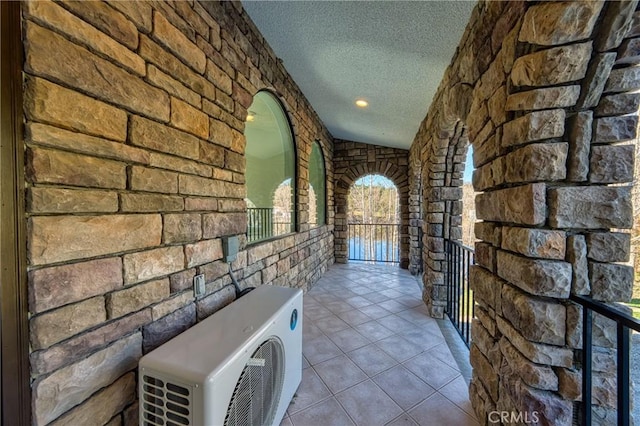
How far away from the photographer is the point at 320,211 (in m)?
5.07

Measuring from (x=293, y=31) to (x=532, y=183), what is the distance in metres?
2.07

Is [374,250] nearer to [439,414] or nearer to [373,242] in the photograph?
[373,242]

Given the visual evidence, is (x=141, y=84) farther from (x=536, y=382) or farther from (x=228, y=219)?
(x=536, y=382)

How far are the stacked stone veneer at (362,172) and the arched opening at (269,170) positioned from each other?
7.81 ft

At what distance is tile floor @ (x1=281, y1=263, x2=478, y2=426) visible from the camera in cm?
151

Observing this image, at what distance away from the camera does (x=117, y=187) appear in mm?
1021

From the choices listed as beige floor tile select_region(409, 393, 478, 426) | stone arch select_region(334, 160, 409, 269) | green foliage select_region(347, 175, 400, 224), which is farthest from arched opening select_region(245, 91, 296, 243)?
green foliage select_region(347, 175, 400, 224)

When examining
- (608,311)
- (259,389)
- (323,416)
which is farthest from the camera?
(323,416)

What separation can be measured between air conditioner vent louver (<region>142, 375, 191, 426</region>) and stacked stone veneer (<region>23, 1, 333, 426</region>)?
6.8 inches

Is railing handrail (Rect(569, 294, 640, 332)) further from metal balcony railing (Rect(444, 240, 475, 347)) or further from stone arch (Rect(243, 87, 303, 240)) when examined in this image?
stone arch (Rect(243, 87, 303, 240))

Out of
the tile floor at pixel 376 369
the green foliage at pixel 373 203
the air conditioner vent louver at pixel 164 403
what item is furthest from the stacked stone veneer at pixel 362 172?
the air conditioner vent louver at pixel 164 403

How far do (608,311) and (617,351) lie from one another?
0.14 m

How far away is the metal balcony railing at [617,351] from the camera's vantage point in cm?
77

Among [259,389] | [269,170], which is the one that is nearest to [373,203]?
[269,170]
